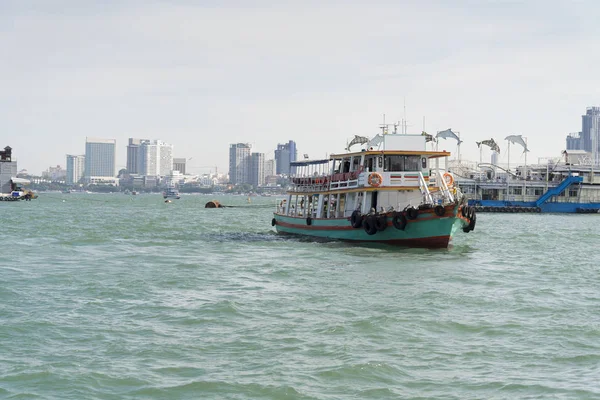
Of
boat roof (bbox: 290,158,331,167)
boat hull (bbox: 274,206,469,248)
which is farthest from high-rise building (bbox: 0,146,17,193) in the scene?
boat hull (bbox: 274,206,469,248)

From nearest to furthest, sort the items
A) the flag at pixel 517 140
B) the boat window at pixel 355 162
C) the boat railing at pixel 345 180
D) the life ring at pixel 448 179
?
the life ring at pixel 448 179
the boat railing at pixel 345 180
the boat window at pixel 355 162
the flag at pixel 517 140

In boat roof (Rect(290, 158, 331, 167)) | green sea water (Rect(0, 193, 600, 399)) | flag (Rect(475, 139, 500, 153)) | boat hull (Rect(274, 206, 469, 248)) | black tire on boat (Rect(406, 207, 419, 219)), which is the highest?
flag (Rect(475, 139, 500, 153))

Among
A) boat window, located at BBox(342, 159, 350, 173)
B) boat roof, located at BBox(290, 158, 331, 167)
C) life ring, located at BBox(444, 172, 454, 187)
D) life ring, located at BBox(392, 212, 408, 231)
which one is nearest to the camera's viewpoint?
life ring, located at BBox(392, 212, 408, 231)

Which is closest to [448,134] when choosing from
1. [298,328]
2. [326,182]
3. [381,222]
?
[326,182]

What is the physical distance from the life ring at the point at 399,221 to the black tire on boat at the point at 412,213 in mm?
251

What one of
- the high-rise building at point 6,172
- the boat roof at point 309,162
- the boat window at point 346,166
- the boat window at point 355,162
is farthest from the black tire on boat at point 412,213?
the high-rise building at point 6,172

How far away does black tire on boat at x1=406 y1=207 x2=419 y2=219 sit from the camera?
33.6m

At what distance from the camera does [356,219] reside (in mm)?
36281

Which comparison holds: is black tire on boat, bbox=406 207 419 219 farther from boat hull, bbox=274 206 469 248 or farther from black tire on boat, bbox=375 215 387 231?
black tire on boat, bbox=375 215 387 231

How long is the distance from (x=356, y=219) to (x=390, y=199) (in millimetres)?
2033

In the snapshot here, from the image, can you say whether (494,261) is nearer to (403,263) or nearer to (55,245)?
(403,263)

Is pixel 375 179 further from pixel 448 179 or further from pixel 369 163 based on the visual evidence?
pixel 448 179

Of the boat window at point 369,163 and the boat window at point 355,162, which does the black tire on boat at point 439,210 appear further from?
the boat window at point 355,162

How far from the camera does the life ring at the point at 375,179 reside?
36.0m
